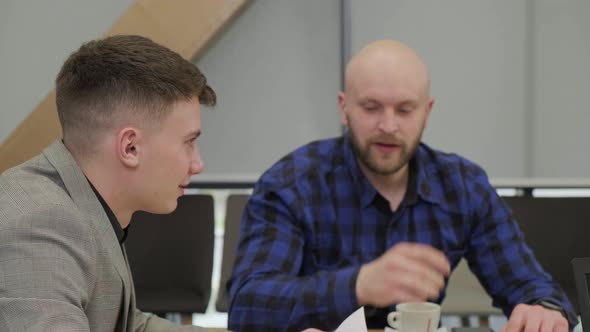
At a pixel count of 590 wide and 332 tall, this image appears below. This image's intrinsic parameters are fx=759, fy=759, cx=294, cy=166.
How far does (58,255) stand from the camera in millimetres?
1183

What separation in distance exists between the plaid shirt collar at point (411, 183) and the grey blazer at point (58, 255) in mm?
806

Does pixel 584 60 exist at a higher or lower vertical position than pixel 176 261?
higher

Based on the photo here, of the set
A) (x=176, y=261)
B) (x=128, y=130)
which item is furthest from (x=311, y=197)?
(x=176, y=261)

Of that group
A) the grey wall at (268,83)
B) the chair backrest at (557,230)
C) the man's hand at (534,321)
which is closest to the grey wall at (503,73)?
the grey wall at (268,83)

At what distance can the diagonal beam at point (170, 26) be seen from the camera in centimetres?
362

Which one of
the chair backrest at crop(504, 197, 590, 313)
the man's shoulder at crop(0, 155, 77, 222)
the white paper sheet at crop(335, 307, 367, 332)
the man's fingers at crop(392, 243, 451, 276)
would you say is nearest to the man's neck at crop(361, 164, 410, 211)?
the man's fingers at crop(392, 243, 451, 276)

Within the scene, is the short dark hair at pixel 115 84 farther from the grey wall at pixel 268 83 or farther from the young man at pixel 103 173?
the grey wall at pixel 268 83

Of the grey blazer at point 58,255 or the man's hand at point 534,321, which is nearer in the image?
the grey blazer at point 58,255

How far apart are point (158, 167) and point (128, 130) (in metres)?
0.09

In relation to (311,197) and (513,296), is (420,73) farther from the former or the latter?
(513,296)

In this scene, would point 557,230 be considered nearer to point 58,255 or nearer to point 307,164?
point 307,164

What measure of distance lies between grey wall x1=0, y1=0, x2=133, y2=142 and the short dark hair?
94.1 inches

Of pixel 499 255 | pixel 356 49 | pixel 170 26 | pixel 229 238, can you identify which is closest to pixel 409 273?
pixel 499 255

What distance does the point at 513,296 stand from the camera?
1.98m
